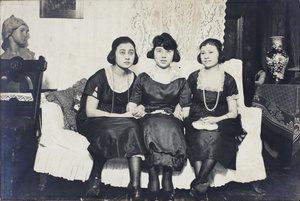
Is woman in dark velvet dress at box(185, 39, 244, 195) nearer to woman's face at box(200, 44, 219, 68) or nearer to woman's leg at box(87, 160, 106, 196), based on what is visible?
woman's face at box(200, 44, 219, 68)

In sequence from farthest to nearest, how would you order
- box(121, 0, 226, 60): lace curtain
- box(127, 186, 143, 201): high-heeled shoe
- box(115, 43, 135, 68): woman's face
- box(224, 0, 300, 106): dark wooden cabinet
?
box(224, 0, 300, 106): dark wooden cabinet < box(121, 0, 226, 60): lace curtain < box(115, 43, 135, 68): woman's face < box(127, 186, 143, 201): high-heeled shoe

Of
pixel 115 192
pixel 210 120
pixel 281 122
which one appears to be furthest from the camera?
pixel 281 122

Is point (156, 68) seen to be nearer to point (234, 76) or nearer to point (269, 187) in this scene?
point (234, 76)

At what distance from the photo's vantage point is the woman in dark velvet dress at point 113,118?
117 inches

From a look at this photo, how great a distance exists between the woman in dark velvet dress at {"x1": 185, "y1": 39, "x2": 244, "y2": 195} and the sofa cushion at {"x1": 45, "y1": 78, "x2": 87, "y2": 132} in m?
1.15

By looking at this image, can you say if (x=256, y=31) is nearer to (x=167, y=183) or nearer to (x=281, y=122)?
(x=281, y=122)

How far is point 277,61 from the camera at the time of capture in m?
3.91

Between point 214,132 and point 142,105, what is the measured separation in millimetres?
772

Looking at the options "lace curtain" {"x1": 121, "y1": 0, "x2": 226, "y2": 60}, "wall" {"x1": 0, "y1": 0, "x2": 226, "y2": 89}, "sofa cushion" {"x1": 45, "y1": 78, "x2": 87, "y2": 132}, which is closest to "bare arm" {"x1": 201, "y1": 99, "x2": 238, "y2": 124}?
"wall" {"x1": 0, "y1": 0, "x2": 226, "y2": 89}

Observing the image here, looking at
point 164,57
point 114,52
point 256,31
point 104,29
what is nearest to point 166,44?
point 164,57

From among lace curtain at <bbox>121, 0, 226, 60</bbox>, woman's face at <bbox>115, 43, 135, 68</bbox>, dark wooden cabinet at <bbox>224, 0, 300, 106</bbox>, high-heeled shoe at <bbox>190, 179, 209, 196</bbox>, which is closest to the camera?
high-heeled shoe at <bbox>190, 179, 209, 196</bbox>

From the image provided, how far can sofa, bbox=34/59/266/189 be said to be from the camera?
123 inches

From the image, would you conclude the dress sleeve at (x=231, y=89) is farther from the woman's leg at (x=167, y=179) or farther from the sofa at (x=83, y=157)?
the woman's leg at (x=167, y=179)

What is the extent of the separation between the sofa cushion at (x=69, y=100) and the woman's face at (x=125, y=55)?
0.45 m
